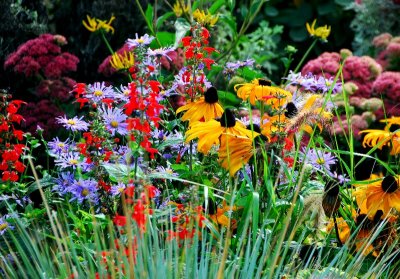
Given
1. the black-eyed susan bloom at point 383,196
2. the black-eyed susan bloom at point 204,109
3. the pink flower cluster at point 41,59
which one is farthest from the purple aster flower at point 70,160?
the pink flower cluster at point 41,59

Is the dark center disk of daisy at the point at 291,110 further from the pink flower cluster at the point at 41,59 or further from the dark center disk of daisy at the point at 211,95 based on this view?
the pink flower cluster at the point at 41,59

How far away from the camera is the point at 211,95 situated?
3439 mm

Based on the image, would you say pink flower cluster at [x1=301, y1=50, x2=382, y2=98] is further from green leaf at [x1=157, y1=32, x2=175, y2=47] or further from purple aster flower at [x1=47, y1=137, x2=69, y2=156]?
purple aster flower at [x1=47, y1=137, x2=69, y2=156]

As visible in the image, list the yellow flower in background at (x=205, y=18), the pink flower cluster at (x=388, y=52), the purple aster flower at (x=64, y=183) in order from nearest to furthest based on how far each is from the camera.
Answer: the purple aster flower at (x=64, y=183) < the yellow flower in background at (x=205, y=18) < the pink flower cluster at (x=388, y=52)

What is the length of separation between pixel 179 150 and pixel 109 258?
4.32ft

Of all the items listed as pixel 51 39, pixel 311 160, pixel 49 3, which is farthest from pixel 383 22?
pixel 311 160

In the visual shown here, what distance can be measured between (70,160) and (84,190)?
9.1 inches

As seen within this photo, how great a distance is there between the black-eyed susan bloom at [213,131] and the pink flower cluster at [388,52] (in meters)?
3.59

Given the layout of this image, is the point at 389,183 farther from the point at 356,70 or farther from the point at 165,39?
the point at 356,70

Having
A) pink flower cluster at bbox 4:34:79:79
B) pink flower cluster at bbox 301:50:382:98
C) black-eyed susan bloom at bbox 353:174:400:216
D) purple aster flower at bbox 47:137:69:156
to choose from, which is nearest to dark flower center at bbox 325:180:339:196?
black-eyed susan bloom at bbox 353:174:400:216

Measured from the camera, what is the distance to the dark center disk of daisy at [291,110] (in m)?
3.41

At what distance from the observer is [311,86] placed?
4176mm

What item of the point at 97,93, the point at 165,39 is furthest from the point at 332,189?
the point at 165,39

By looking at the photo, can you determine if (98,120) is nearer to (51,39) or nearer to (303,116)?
(303,116)
